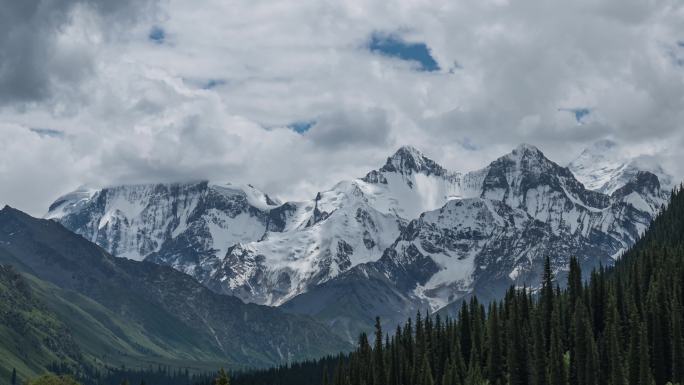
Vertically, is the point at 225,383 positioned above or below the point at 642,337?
below

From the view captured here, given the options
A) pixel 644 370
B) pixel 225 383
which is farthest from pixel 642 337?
pixel 225 383

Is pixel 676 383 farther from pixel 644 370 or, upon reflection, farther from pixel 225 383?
pixel 225 383

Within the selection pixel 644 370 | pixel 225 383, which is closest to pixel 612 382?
pixel 644 370

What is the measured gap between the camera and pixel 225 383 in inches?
5669

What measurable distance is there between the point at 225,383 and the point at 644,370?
267 feet

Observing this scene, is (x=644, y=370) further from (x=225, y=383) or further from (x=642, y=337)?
(x=225, y=383)

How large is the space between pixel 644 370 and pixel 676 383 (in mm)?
8244

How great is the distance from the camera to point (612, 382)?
193500mm

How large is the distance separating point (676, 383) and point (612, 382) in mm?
11159

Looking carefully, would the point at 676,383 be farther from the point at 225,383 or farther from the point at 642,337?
the point at 225,383

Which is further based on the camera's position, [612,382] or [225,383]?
[612,382]

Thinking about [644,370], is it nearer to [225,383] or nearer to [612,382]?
[612,382]

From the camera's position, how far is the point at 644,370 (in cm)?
18938

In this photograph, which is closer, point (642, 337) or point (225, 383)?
point (225, 383)
